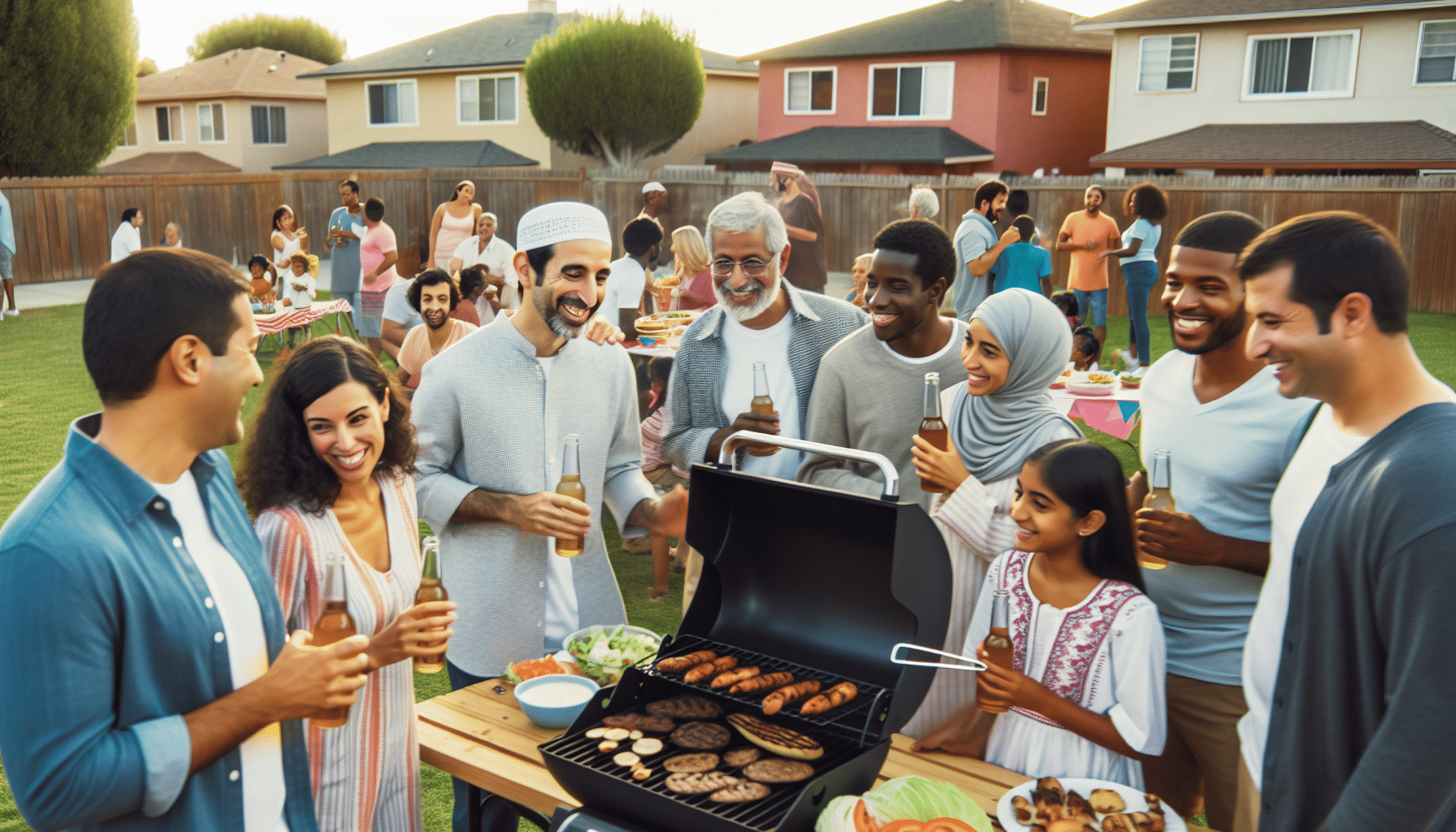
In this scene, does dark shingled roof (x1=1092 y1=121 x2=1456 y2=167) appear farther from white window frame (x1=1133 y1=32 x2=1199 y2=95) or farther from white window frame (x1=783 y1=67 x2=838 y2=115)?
white window frame (x1=783 y1=67 x2=838 y2=115)

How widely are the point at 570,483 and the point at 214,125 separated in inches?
1838

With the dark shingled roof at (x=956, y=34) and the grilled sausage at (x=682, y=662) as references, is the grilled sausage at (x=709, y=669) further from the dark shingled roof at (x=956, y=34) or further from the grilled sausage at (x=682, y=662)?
the dark shingled roof at (x=956, y=34)

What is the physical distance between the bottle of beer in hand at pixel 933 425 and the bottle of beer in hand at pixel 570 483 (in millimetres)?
988

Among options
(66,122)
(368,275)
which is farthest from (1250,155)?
(66,122)

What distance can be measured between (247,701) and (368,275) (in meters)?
9.88

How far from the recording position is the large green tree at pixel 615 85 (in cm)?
3334

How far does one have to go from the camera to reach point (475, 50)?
37094mm

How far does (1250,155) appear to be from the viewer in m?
23.0

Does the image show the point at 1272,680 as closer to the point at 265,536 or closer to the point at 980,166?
the point at 265,536

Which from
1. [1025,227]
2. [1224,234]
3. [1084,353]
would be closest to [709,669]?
[1224,234]

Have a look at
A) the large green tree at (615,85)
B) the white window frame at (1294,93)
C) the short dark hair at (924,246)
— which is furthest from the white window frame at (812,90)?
the short dark hair at (924,246)

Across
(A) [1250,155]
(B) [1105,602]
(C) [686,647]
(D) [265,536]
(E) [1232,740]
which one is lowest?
(E) [1232,740]

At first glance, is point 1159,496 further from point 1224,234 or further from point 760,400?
point 760,400

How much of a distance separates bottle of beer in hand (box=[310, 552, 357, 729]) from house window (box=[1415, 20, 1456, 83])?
2609cm
